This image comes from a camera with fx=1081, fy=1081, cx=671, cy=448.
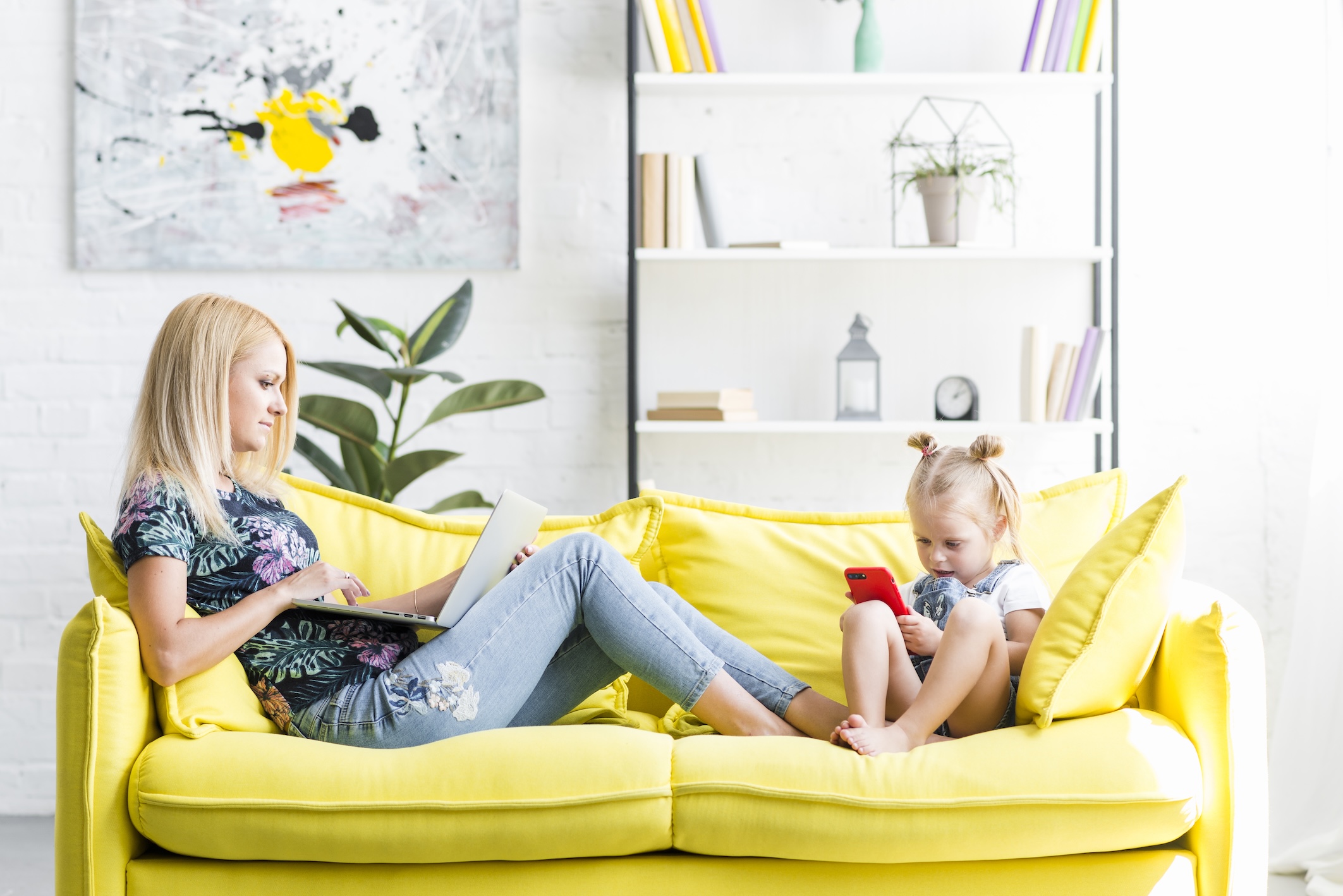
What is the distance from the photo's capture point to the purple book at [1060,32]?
8.32 ft

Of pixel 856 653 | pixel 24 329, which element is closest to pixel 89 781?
pixel 856 653

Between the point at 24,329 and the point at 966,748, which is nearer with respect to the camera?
the point at 966,748

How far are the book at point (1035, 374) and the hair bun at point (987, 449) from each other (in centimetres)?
85

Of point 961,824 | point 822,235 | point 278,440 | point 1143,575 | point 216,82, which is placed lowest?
→ point 961,824

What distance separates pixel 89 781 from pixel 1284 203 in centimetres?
288

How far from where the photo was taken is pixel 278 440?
1806 mm

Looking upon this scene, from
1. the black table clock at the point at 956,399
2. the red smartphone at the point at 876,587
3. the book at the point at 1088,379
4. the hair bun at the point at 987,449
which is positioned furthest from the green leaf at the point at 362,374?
the book at the point at 1088,379

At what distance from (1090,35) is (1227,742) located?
1764 millimetres

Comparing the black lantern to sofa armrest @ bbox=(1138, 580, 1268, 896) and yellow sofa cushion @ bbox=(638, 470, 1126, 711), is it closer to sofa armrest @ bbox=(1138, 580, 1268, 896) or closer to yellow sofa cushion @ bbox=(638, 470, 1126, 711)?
yellow sofa cushion @ bbox=(638, 470, 1126, 711)

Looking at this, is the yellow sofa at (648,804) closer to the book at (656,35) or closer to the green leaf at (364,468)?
the green leaf at (364,468)

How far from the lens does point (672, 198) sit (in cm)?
254

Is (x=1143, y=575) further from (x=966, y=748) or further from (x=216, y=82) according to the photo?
(x=216, y=82)

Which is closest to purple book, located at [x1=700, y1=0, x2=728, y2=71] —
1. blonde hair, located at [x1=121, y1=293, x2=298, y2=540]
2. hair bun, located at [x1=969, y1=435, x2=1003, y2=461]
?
hair bun, located at [x1=969, y1=435, x2=1003, y2=461]

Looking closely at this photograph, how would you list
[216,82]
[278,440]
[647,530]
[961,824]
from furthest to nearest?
1. [216,82]
2. [647,530]
3. [278,440]
4. [961,824]
